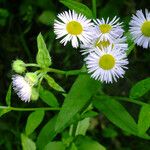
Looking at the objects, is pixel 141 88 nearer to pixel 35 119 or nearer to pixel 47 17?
pixel 35 119

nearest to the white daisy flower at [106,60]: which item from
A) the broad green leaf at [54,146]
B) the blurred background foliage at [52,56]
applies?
the broad green leaf at [54,146]

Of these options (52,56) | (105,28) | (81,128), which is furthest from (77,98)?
(52,56)

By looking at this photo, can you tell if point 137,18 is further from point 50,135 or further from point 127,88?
point 127,88

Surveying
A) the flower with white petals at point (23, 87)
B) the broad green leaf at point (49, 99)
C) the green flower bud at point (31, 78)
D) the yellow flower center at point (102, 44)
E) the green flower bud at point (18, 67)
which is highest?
the yellow flower center at point (102, 44)

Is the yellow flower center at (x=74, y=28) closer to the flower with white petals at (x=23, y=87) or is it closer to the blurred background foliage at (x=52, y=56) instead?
the flower with white petals at (x=23, y=87)

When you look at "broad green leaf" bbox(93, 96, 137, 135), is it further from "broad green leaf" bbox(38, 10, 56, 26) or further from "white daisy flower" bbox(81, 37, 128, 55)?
"broad green leaf" bbox(38, 10, 56, 26)

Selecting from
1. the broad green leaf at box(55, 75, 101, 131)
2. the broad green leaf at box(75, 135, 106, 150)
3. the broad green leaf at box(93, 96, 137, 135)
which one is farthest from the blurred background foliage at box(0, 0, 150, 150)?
the broad green leaf at box(55, 75, 101, 131)
